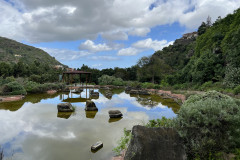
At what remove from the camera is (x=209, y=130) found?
3447 mm

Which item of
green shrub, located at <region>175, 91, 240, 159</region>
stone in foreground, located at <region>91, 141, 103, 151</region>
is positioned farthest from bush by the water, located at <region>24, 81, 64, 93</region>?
green shrub, located at <region>175, 91, 240, 159</region>

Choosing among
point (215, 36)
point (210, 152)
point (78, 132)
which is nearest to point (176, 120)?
point (210, 152)

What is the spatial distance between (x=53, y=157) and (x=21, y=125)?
4.03 meters

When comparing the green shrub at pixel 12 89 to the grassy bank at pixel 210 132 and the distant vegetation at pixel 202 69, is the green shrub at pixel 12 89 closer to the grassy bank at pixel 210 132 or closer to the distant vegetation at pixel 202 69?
the distant vegetation at pixel 202 69

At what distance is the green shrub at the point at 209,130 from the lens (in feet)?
11.1

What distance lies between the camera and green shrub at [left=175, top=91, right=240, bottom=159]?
11.1 ft

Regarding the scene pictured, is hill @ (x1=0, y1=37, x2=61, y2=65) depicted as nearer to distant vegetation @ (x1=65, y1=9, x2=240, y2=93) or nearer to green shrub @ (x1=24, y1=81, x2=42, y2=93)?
green shrub @ (x1=24, y1=81, x2=42, y2=93)

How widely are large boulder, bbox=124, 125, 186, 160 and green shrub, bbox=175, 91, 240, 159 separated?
302 mm

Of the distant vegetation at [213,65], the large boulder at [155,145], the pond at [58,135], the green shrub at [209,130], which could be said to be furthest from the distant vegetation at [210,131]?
the distant vegetation at [213,65]

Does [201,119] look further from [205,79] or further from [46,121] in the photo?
[205,79]

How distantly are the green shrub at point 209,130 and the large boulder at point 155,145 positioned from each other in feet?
0.99

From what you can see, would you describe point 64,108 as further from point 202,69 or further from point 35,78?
point 202,69

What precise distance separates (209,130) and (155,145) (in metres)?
1.24

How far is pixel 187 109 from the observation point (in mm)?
3818
